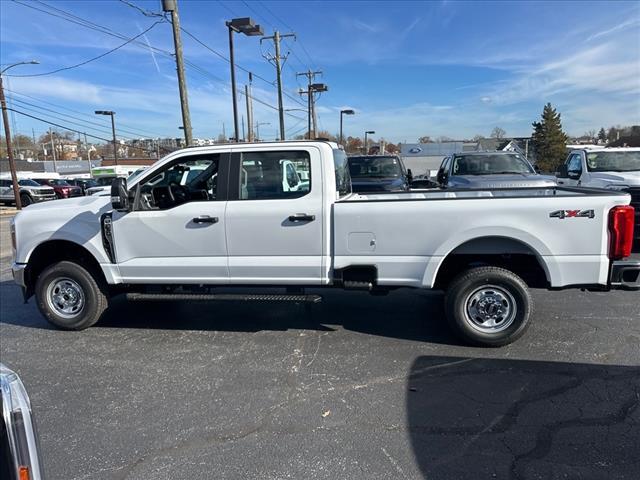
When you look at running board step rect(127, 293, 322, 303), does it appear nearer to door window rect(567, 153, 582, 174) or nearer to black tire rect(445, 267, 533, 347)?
black tire rect(445, 267, 533, 347)

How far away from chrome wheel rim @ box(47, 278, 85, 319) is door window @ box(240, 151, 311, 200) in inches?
87.6

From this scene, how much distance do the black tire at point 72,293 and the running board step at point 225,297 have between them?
39 cm

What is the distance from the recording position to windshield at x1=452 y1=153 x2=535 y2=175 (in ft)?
35.4

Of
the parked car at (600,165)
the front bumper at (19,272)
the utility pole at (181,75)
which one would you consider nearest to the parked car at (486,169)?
the parked car at (600,165)

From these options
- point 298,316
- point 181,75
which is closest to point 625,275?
point 298,316

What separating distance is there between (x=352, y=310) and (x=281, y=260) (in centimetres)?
153

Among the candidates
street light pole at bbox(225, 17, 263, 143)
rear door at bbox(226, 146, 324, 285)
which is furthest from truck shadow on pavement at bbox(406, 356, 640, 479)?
street light pole at bbox(225, 17, 263, 143)

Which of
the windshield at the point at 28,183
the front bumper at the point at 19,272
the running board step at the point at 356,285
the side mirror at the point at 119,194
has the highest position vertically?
the side mirror at the point at 119,194

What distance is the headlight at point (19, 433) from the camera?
1.61 metres

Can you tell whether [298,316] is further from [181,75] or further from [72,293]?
[181,75]

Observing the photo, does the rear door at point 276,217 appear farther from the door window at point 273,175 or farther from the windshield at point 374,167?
the windshield at point 374,167

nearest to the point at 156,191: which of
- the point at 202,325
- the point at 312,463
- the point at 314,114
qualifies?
the point at 202,325

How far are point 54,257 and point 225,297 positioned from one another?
7.08ft

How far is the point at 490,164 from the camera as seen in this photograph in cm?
1104
